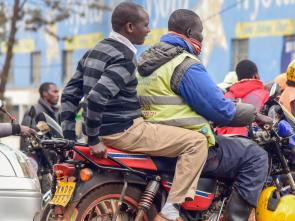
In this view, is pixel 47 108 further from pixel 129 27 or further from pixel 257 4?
pixel 257 4

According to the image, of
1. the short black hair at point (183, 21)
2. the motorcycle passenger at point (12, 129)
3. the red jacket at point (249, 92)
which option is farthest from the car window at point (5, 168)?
the red jacket at point (249, 92)

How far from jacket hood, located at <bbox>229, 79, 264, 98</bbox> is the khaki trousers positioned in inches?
105

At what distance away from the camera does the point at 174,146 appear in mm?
5730

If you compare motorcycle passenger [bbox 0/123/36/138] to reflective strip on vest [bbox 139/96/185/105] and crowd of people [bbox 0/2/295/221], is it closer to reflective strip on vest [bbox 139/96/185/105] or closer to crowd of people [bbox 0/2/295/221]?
crowd of people [bbox 0/2/295/221]

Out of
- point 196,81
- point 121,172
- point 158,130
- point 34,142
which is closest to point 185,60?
point 196,81

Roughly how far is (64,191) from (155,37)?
2092 cm

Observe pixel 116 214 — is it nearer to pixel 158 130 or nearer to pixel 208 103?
pixel 158 130

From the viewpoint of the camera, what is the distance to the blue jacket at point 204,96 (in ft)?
19.0

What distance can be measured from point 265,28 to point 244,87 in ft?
48.6

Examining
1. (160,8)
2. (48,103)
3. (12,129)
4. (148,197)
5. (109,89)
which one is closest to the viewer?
(109,89)

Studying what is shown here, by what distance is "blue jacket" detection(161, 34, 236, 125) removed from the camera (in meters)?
5.79

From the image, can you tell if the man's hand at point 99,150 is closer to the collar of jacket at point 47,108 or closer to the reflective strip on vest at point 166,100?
the reflective strip on vest at point 166,100

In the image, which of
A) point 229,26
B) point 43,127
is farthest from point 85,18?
point 43,127

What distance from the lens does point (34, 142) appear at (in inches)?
258
